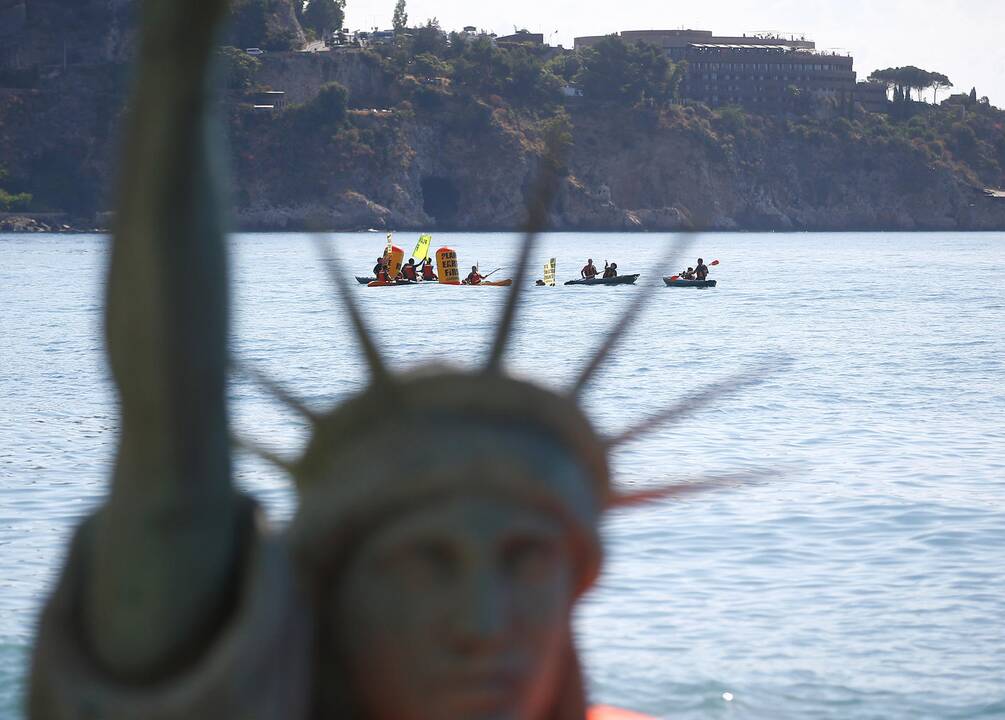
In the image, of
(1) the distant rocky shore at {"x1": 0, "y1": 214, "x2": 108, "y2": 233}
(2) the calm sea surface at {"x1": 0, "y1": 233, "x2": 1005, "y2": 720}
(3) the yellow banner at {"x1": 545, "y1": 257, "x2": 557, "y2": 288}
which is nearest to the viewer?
(2) the calm sea surface at {"x1": 0, "y1": 233, "x2": 1005, "y2": 720}

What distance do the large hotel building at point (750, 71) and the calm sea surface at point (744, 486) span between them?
92.4m

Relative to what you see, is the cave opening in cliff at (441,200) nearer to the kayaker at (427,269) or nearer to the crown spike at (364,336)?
the kayaker at (427,269)

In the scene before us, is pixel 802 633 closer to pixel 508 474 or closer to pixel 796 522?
pixel 796 522

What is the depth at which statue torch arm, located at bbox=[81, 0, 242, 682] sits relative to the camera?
1.50 metres

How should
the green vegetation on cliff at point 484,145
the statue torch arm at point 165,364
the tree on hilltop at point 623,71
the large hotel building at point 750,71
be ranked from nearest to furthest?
the statue torch arm at point 165,364, the green vegetation on cliff at point 484,145, the tree on hilltop at point 623,71, the large hotel building at point 750,71

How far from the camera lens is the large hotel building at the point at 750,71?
12456 centimetres

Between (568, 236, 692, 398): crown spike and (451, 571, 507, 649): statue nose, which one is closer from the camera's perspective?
(451, 571, 507, 649): statue nose

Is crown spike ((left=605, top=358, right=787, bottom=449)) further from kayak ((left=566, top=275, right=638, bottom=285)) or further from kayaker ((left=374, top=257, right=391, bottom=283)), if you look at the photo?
kayaker ((left=374, top=257, right=391, bottom=283))

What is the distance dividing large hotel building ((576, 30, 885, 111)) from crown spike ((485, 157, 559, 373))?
12119 centimetres

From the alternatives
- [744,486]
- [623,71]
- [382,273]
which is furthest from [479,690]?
[623,71]

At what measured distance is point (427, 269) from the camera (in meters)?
43.5

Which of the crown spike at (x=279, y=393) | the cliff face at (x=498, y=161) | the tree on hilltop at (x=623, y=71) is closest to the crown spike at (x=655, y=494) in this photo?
the crown spike at (x=279, y=393)

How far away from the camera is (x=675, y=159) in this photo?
349 feet

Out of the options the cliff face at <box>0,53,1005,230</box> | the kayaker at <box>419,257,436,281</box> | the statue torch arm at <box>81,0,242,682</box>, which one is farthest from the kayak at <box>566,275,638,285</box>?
the cliff face at <box>0,53,1005,230</box>
